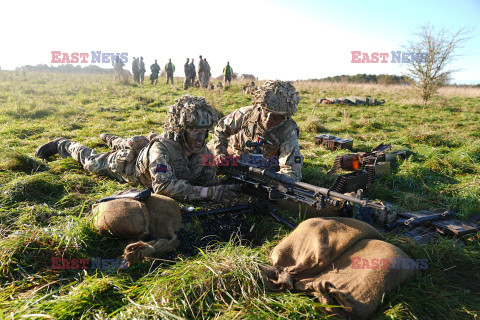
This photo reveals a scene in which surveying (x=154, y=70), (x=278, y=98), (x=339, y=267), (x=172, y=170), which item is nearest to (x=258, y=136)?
(x=278, y=98)

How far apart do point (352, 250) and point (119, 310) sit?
78.8 inches

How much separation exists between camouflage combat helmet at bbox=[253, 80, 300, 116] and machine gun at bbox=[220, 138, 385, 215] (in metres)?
0.80

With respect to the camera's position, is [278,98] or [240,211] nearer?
[240,211]

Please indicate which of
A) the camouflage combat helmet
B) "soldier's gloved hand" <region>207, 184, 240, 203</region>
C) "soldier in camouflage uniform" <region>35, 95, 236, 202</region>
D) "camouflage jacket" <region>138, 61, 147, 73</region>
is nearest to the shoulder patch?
"soldier in camouflage uniform" <region>35, 95, 236, 202</region>

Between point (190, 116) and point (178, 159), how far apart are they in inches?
28.9

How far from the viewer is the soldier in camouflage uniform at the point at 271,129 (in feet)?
15.0

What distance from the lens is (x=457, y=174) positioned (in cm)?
598

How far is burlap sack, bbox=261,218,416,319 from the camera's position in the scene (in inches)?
86.3

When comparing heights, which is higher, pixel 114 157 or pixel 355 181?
pixel 114 157

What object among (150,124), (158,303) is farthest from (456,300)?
(150,124)

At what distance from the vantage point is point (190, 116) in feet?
13.0

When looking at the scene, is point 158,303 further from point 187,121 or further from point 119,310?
point 187,121

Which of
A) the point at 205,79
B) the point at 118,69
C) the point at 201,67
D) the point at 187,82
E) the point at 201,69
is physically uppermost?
the point at 118,69

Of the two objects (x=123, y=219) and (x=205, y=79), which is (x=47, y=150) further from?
(x=205, y=79)
